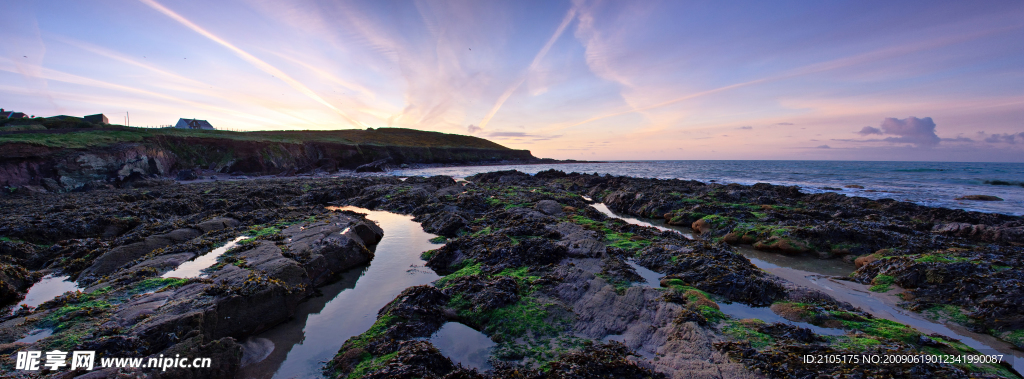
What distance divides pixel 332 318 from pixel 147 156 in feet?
Result: 140

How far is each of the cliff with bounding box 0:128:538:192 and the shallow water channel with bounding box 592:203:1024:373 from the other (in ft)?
136

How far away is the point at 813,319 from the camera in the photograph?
5898mm

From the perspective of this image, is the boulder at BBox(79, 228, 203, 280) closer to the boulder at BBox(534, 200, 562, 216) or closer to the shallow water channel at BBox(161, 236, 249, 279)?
the shallow water channel at BBox(161, 236, 249, 279)

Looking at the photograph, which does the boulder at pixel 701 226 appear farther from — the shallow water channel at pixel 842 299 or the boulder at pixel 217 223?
the boulder at pixel 217 223

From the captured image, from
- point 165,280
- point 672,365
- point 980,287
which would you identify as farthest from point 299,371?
point 980,287

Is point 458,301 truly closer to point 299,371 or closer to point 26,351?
point 299,371

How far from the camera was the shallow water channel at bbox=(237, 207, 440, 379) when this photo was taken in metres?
5.30

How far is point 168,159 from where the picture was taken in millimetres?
37750

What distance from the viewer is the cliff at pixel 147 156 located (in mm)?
25234

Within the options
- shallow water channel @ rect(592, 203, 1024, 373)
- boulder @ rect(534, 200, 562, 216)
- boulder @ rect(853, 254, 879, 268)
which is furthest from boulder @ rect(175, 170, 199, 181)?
boulder @ rect(853, 254, 879, 268)

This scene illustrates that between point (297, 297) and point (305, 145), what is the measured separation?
191 feet

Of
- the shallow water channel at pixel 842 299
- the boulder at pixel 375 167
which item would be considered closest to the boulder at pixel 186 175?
the boulder at pixel 375 167

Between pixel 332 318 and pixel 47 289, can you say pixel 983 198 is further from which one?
pixel 47 289

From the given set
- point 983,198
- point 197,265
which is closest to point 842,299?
point 197,265
